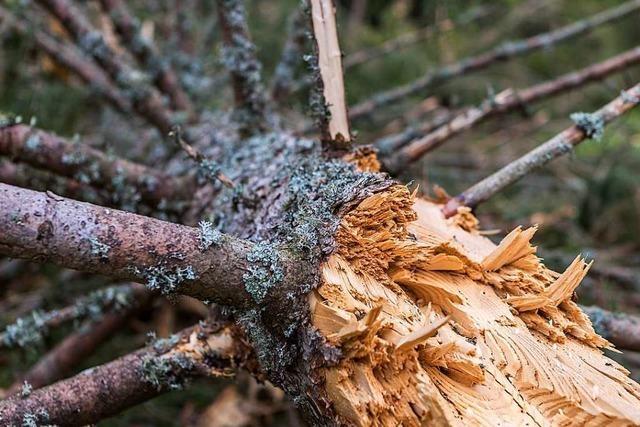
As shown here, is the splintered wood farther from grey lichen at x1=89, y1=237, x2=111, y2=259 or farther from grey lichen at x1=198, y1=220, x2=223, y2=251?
grey lichen at x1=89, y1=237, x2=111, y2=259

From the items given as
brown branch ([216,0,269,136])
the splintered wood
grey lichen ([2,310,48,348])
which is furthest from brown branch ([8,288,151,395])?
the splintered wood

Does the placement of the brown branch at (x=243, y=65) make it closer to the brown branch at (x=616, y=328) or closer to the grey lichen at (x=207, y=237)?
the grey lichen at (x=207, y=237)

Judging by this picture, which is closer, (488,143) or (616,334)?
(616,334)

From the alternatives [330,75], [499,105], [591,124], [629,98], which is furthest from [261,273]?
[499,105]

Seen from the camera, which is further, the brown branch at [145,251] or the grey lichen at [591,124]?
the grey lichen at [591,124]

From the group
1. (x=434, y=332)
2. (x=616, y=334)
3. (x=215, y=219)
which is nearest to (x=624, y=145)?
(x=616, y=334)

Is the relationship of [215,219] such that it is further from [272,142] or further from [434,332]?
[434,332]

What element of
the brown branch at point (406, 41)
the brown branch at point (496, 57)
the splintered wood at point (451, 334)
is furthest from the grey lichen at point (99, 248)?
the brown branch at point (406, 41)
